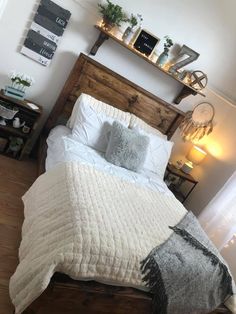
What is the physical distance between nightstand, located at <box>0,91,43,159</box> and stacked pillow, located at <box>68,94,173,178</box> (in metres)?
0.36

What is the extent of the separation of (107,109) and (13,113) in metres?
0.87

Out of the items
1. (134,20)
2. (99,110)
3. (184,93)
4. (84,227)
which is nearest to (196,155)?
(184,93)

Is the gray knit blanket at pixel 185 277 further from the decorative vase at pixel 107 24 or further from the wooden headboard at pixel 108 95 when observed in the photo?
the decorative vase at pixel 107 24

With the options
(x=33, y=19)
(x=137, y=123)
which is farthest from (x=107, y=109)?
(x=33, y=19)

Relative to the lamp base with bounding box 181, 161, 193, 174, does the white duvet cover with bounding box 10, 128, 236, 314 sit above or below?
below

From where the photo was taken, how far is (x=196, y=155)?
11.5 feet

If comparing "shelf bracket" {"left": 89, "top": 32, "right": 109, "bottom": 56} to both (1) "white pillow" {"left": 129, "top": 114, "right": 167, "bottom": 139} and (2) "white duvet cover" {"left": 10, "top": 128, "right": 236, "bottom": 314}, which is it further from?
(2) "white duvet cover" {"left": 10, "top": 128, "right": 236, "bottom": 314}

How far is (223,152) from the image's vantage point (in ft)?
11.2

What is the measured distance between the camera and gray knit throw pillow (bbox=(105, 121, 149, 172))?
8.35 ft

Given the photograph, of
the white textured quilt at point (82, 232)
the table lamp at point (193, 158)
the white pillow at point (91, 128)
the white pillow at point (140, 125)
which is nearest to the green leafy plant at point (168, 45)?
the white pillow at point (140, 125)

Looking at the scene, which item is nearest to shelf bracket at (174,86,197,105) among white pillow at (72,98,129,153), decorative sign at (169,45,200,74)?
decorative sign at (169,45,200,74)

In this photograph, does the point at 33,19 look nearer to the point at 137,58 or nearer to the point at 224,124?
the point at 137,58

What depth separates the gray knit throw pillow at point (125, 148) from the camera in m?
2.54

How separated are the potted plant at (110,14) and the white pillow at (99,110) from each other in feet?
2.26
